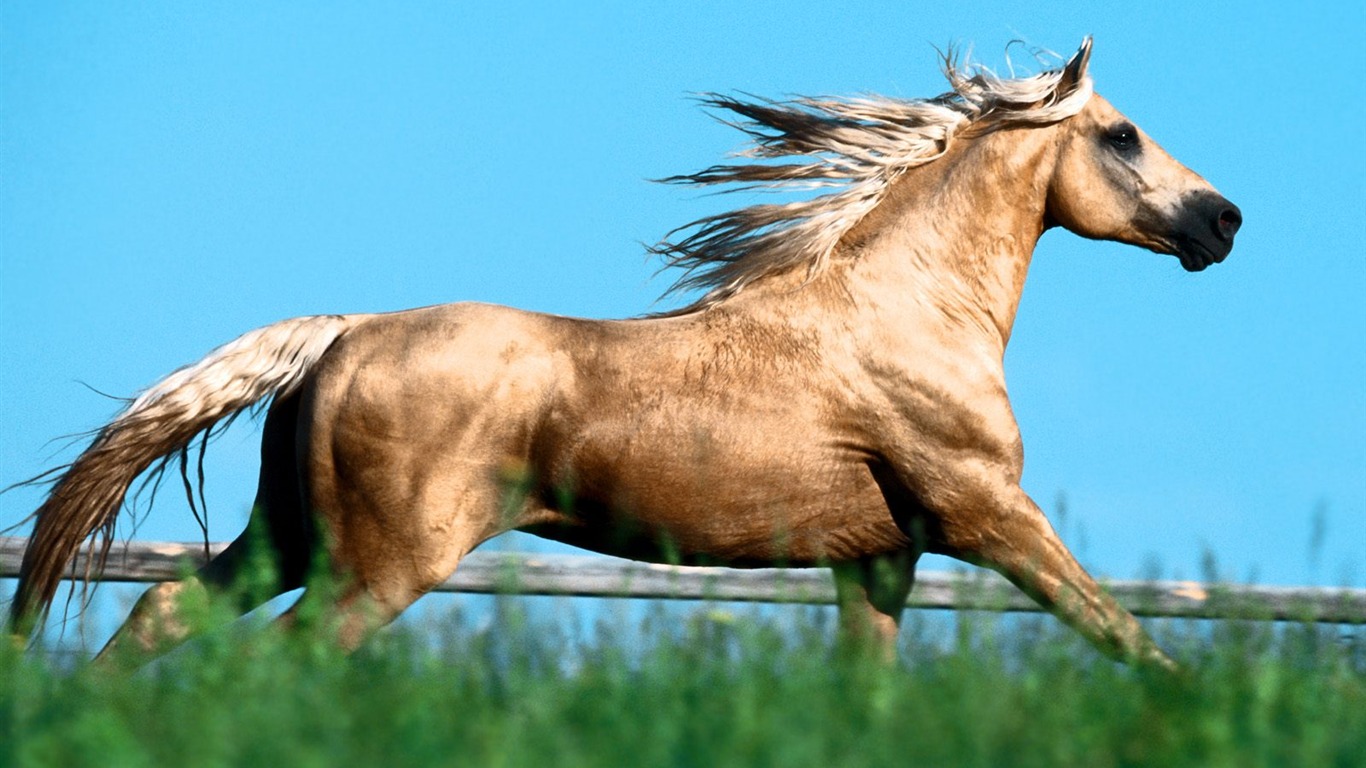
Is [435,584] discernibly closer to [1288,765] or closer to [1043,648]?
[1043,648]

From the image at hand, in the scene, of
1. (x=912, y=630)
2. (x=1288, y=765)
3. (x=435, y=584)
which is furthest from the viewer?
(x=435, y=584)

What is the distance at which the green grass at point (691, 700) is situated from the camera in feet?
7.98

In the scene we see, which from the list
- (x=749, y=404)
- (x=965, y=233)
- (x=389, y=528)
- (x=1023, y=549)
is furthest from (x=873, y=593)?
(x=389, y=528)

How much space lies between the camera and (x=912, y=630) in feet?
12.0

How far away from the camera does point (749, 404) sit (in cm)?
470

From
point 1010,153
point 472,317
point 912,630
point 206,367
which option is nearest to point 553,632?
point 912,630

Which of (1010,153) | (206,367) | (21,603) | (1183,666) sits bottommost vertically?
(21,603)

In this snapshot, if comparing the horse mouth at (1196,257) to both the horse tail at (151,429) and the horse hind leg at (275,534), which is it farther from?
the horse hind leg at (275,534)

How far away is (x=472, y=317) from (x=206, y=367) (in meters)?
0.81

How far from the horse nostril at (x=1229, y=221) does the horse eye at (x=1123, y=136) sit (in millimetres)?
401

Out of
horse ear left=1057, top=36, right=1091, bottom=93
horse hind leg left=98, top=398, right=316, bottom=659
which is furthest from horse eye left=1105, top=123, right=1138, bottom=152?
horse hind leg left=98, top=398, right=316, bottom=659

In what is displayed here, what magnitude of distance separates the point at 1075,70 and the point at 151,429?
3.19 metres

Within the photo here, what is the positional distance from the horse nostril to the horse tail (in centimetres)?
290

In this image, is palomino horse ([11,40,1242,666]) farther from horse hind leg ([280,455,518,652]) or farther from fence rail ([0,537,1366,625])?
fence rail ([0,537,1366,625])
